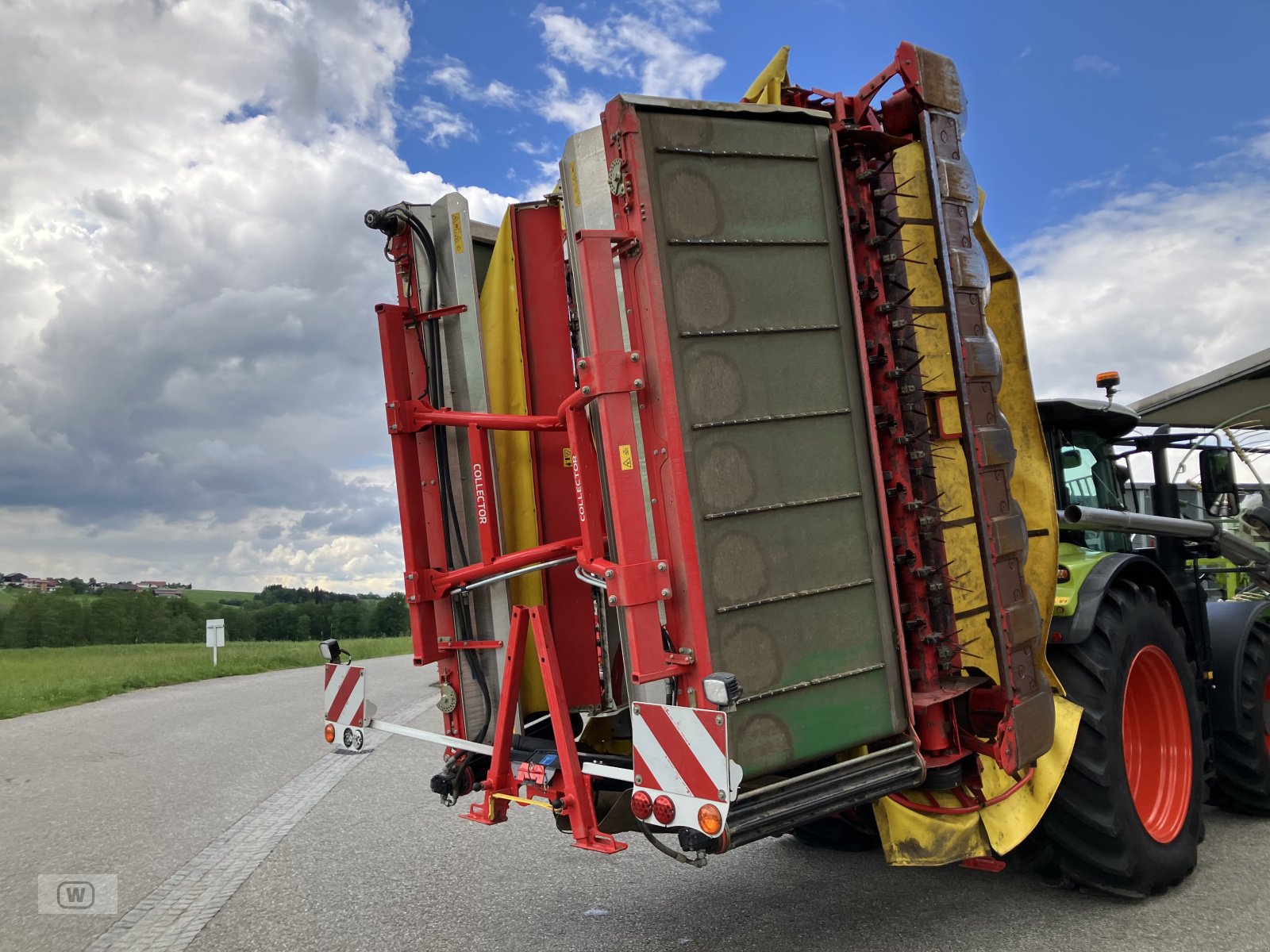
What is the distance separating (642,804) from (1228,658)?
14.7 ft

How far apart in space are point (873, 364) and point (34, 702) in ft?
47.2

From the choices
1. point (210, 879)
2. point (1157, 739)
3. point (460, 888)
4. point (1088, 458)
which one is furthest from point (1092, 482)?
point (210, 879)

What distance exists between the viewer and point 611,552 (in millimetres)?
3410

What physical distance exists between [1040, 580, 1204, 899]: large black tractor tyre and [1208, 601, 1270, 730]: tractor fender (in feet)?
2.72

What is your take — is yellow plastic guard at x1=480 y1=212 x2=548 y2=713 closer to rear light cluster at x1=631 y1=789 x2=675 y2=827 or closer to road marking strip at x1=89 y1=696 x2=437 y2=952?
road marking strip at x1=89 y1=696 x2=437 y2=952

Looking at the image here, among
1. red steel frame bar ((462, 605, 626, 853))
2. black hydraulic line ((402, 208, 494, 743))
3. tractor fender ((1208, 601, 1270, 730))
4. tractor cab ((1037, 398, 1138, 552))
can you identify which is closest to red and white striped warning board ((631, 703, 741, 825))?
red steel frame bar ((462, 605, 626, 853))

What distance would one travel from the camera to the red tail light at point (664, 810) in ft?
10.3

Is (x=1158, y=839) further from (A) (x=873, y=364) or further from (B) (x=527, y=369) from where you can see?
(B) (x=527, y=369)

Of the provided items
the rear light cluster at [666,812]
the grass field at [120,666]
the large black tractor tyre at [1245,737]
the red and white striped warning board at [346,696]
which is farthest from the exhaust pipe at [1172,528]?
the grass field at [120,666]

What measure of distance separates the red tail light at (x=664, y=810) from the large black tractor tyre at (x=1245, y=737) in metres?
4.39

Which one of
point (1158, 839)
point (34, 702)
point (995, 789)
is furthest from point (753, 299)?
point (34, 702)

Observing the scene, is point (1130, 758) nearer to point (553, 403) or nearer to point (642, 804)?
point (642, 804)

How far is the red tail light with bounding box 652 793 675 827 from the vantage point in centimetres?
313

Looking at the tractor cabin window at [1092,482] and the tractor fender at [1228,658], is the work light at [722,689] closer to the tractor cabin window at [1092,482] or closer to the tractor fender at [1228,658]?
the tractor cabin window at [1092,482]
